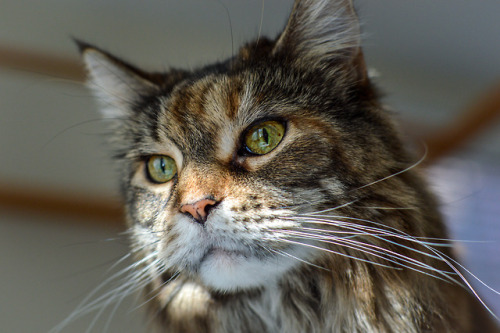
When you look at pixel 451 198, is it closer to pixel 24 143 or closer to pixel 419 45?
pixel 419 45

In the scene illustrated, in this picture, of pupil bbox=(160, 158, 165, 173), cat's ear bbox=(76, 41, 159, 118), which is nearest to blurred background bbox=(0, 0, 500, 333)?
cat's ear bbox=(76, 41, 159, 118)

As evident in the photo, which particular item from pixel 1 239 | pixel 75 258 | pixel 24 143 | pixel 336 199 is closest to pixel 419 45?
pixel 336 199

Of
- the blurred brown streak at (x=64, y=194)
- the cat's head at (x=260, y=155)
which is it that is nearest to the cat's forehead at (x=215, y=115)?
the cat's head at (x=260, y=155)

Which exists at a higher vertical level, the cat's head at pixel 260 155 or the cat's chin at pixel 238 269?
the cat's head at pixel 260 155

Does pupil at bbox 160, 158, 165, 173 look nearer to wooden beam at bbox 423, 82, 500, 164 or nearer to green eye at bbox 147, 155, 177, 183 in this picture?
green eye at bbox 147, 155, 177, 183

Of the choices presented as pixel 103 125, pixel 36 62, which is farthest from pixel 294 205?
pixel 36 62

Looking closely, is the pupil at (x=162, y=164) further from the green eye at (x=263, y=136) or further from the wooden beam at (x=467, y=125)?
the wooden beam at (x=467, y=125)
